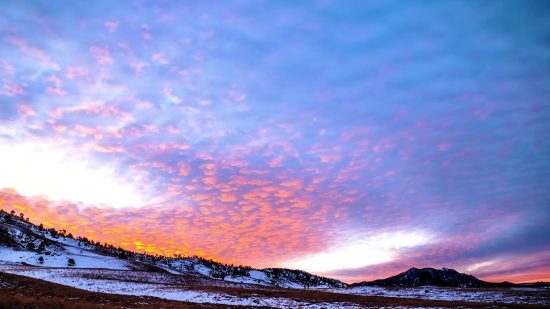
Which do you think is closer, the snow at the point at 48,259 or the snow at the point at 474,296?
the snow at the point at 474,296

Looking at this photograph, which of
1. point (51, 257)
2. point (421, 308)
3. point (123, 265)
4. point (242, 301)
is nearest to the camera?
point (421, 308)

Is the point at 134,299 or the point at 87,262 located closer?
the point at 134,299

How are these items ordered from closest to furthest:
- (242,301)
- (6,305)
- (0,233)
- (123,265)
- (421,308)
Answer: (6,305), (421,308), (242,301), (0,233), (123,265)

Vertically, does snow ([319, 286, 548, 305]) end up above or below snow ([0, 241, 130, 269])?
above

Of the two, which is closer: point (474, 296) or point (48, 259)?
point (474, 296)

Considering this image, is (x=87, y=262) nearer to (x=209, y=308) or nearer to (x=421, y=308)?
(x=209, y=308)

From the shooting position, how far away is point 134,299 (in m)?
34.5

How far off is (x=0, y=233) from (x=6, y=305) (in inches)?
4172

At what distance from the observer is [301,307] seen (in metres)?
34.9

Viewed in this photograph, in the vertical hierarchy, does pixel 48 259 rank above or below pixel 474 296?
below

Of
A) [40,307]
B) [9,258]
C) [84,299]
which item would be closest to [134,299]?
[84,299]

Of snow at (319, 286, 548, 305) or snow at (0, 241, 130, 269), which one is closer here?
snow at (319, 286, 548, 305)

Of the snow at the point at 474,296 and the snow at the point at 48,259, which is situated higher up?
the snow at the point at 474,296

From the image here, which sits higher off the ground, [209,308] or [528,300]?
[528,300]
